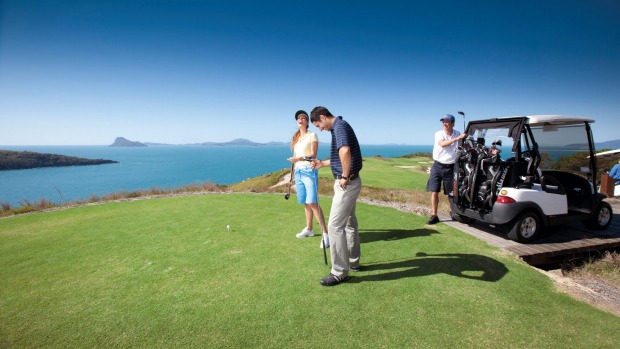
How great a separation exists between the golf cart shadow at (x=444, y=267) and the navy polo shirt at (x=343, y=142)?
5.05 feet

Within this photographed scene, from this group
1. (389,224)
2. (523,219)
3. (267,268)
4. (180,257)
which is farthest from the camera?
(389,224)

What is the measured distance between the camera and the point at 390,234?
547cm

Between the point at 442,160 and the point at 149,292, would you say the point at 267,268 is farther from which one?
the point at 442,160

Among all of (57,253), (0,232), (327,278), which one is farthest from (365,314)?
(0,232)

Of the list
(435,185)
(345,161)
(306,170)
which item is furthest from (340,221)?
(435,185)

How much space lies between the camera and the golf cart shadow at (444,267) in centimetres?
372

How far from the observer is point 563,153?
5.61 metres

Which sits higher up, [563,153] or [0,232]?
[563,153]

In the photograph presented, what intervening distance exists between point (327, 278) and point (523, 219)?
3896mm

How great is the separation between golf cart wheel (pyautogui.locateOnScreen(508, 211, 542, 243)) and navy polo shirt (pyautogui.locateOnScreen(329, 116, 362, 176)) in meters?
3.56

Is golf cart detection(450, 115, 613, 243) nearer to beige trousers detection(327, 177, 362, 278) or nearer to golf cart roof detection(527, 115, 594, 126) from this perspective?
golf cart roof detection(527, 115, 594, 126)

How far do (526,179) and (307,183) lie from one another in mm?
4008

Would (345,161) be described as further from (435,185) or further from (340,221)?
(435,185)

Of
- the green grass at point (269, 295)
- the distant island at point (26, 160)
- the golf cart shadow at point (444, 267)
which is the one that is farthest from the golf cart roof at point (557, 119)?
the distant island at point (26, 160)
